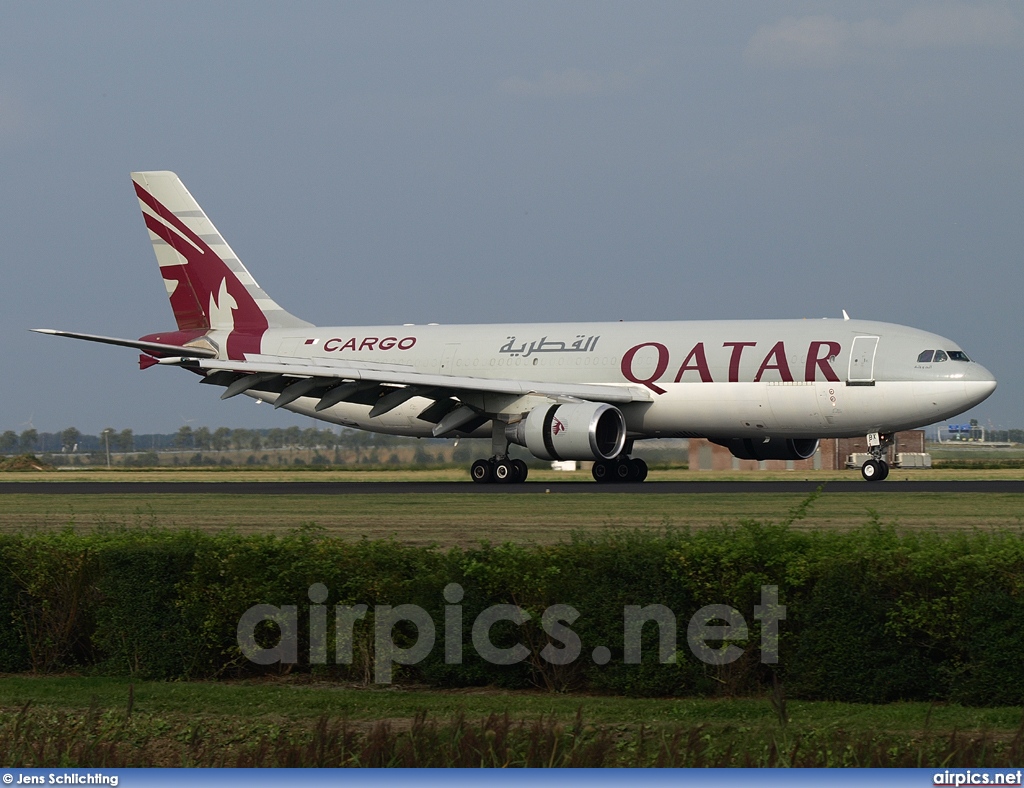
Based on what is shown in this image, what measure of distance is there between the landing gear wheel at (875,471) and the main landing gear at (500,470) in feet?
29.0

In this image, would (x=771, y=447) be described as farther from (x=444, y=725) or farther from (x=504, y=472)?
(x=444, y=725)

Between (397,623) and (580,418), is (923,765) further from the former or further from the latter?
(580,418)

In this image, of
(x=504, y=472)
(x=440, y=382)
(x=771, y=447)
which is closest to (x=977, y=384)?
(x=771, y=447)

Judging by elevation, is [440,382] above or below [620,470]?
above

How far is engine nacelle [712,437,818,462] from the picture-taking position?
37.7 metres

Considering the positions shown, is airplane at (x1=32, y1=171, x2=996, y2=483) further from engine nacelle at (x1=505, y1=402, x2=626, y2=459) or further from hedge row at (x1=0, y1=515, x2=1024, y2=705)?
hedge row at (x1=0, y1=515, x2=1024, y2=705)

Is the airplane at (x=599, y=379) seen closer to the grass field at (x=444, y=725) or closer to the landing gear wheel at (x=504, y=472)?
the landing gear wheel at (x=504, y=472)

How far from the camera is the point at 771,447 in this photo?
124 ft

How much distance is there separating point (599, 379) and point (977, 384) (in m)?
9.70

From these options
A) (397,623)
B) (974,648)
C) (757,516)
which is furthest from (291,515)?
(974,648)

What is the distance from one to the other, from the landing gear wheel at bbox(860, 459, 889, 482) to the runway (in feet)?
0.98

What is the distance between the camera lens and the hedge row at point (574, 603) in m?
10.3

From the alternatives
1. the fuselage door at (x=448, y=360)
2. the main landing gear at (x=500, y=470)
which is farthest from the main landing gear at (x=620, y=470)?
the fuselage door at (x=448, y=360)

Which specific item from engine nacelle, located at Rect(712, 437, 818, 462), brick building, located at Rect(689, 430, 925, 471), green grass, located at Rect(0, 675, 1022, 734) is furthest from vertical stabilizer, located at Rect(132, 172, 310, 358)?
green grass, located at Rect(0, 675, 1022, 734)
